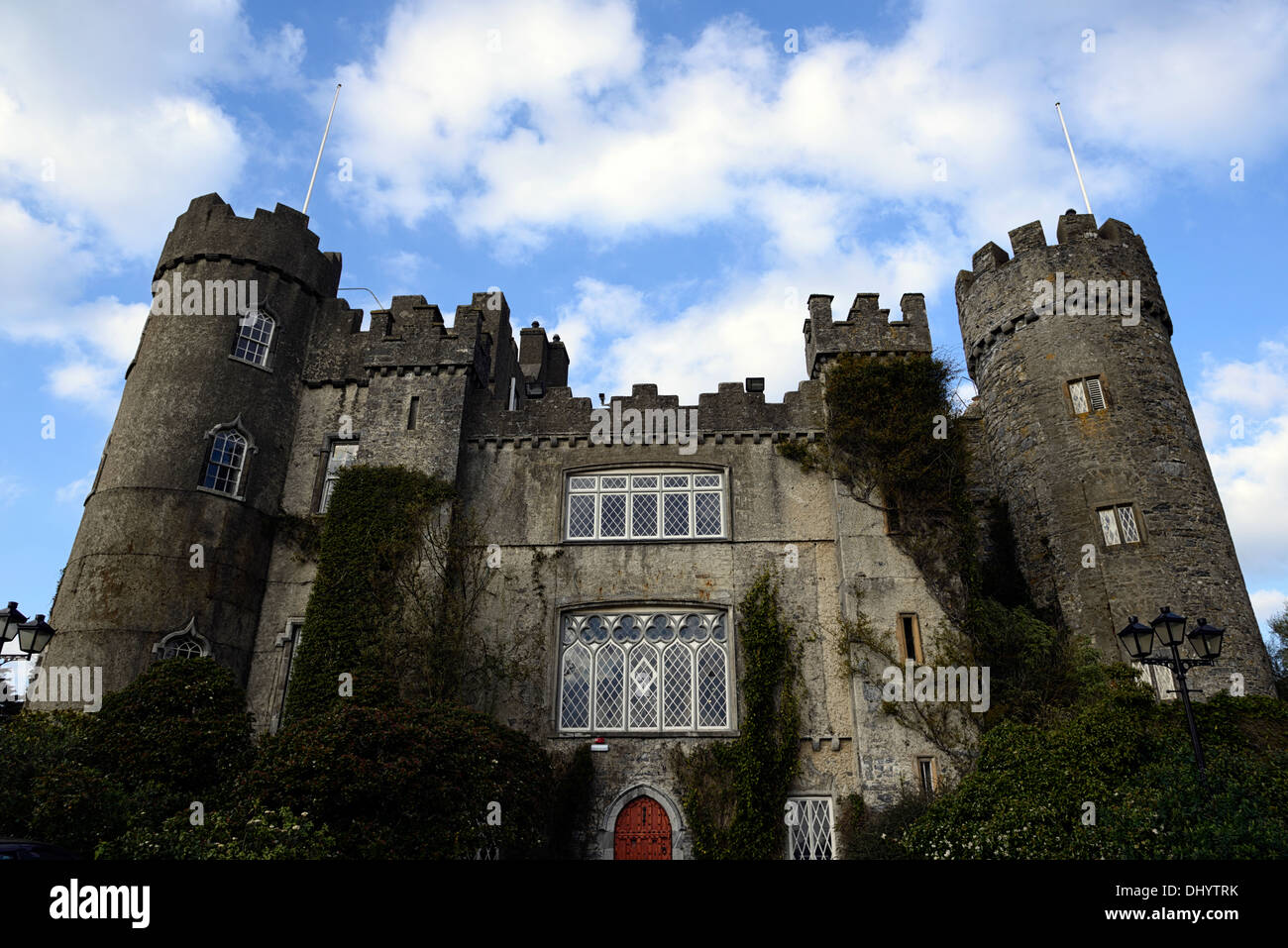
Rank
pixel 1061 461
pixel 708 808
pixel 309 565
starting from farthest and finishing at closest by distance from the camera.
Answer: pixel 1061 461, pixel 309 565, pixel 708 808

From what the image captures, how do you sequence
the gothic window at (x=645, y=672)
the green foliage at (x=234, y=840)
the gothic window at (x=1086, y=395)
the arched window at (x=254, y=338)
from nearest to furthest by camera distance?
the green foliage at (x=234, y=840) → the gothic window at (x=645, y=672) → the arched window at (x=254, y=338) → the gothic window at (x=1086, y=395)

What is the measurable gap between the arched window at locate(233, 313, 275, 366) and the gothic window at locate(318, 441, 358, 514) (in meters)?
2.69

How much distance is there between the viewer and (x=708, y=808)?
50.7 ft

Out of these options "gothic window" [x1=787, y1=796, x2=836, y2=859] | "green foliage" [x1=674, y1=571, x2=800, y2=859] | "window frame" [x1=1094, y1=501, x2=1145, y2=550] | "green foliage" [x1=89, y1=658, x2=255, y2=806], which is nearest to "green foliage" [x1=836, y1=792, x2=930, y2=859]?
"gothic window" [x1=787, y1=796, x2=836, y2=859]

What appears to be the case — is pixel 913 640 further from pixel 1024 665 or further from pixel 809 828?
pixel 809 828

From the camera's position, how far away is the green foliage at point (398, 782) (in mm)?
12094

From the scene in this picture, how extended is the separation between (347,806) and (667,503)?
9038 mm

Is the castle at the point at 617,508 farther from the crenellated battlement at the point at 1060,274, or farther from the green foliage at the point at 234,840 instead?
the green foliage at the point at 234,840

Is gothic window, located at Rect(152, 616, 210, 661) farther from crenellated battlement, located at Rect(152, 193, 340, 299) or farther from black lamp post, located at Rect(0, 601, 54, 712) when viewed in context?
crenellated battlement, located at Rect(152, 193, 340, 299)

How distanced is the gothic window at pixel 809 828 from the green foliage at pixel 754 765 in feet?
0.85

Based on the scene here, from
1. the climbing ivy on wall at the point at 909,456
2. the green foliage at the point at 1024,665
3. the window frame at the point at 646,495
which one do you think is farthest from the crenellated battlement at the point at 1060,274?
the window frame at the point at 646,495

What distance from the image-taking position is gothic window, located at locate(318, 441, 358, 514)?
63.4 feet

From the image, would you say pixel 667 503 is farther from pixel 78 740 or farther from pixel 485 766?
pixel 78 740
